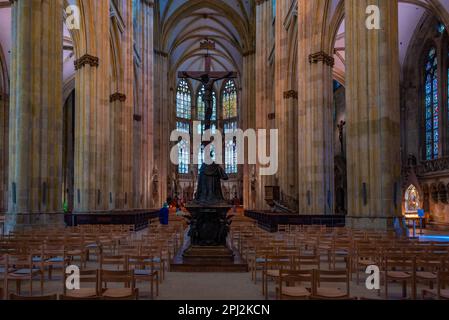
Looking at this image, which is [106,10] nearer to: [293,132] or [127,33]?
[127,33]

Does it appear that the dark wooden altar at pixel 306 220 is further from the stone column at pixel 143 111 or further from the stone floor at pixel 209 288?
the stone column at pixel 143 111

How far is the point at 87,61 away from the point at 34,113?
9.36m

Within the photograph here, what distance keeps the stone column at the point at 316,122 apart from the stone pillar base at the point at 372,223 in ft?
26.4

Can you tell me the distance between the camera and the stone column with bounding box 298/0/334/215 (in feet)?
86.9

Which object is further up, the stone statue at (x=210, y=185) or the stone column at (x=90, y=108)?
the stone column at (x=90, y=108)

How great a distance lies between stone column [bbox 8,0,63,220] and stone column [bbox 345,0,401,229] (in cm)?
1182

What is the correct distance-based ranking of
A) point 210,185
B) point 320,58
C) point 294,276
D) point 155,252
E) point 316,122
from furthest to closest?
point 316,122 < point 320,58 < point 210,185 < point 155,252 < point 294,276

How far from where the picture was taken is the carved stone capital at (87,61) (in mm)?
26203

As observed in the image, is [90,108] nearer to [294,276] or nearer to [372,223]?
[372,223]

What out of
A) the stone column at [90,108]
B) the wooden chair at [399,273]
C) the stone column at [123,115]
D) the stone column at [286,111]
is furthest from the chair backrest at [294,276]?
the stone column at [123,115]

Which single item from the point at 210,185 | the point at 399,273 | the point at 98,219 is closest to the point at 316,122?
the point at 98,219

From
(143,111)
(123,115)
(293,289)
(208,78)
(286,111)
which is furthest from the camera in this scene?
(143,111)

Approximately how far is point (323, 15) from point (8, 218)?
64.5 ft

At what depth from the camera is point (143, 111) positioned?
43281mm
